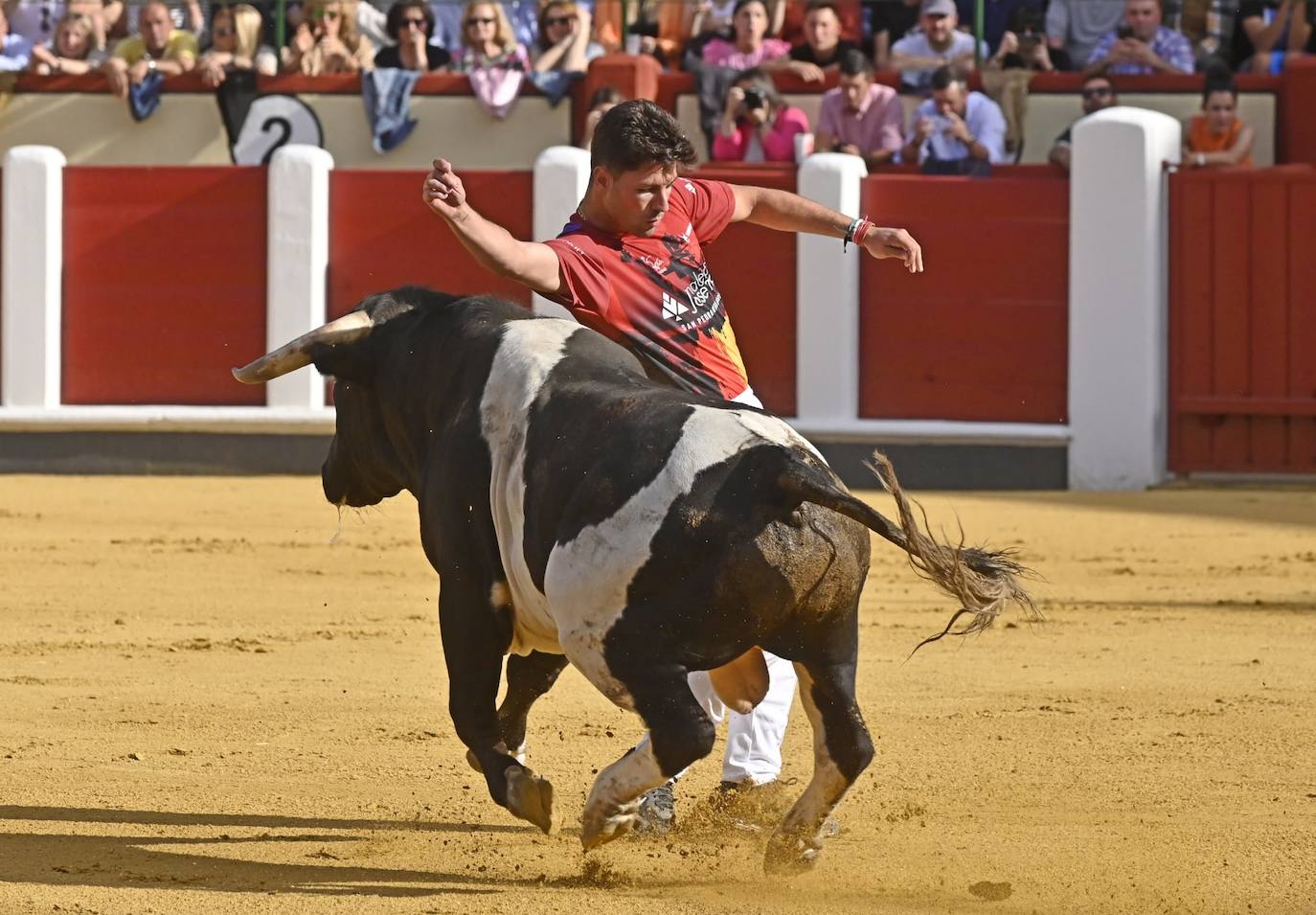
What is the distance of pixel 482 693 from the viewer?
11.5 feet

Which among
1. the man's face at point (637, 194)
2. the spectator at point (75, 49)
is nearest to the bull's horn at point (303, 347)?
the man's face at point (637, 194)

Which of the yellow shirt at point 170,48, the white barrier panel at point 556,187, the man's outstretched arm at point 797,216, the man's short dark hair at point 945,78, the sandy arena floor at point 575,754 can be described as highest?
the yellow shirt at point 170,48

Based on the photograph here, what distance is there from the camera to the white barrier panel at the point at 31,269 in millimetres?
10336

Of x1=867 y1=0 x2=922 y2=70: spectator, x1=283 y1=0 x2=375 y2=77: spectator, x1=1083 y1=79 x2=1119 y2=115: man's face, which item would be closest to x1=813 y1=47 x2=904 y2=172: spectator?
x1=867 y1=0 x2=922 y2=70: spectator

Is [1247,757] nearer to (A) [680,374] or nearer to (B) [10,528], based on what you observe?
(A) [680,374]

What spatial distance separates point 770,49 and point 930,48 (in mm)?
824

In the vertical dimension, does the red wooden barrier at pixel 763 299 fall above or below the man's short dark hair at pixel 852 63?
below

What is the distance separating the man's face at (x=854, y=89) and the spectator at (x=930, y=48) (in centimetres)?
45

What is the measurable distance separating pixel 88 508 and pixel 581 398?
Answer: 19.7 feet

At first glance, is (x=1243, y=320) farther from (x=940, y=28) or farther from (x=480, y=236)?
(x=480, y=236)

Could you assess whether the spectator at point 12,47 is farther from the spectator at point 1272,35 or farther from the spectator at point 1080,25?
the spectator at point 1272,35

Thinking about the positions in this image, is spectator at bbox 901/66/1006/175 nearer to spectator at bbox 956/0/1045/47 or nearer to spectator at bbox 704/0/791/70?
spectator at bbox 956/0/1045/47

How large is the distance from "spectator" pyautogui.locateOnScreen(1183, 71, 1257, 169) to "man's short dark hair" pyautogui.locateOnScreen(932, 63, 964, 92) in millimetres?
1146

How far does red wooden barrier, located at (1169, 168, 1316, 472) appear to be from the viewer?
962 cm
